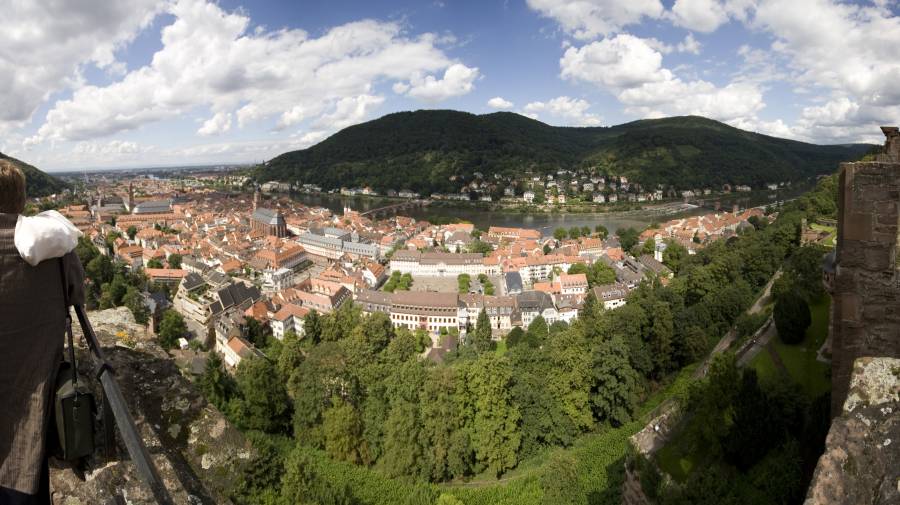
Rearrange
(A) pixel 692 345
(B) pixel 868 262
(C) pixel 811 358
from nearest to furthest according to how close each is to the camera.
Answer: (B) pixel 868 262 → (C) pixel 811 358 → (A) pixel 692 345

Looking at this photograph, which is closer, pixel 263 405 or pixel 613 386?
pixel 613 386

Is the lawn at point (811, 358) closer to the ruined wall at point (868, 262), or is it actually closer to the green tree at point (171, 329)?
the ruined wall at point (868, 262)

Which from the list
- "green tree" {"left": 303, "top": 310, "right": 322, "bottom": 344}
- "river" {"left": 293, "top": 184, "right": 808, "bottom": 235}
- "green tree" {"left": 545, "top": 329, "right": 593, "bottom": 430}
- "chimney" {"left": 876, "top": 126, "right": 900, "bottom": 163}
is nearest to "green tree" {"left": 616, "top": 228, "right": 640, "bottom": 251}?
"river" {"left": 293, "top": 184, "right": 808, "bottom": 235}

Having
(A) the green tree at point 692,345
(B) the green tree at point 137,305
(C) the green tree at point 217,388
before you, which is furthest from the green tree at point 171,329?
(A) the green tree at point 692,345

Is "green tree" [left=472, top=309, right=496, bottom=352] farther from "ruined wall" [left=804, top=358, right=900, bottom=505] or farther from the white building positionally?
"ruined wall" [left=804, top=358, right=900, bottom=505]

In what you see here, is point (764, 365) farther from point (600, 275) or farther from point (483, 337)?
point (600, 275)

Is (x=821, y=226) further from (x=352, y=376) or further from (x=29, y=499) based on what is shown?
(x=29, y=499)

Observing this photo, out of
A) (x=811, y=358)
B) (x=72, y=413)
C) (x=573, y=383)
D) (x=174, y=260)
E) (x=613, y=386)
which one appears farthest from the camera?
(x=174, y=260)

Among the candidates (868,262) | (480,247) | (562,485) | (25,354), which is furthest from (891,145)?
(480,247)
